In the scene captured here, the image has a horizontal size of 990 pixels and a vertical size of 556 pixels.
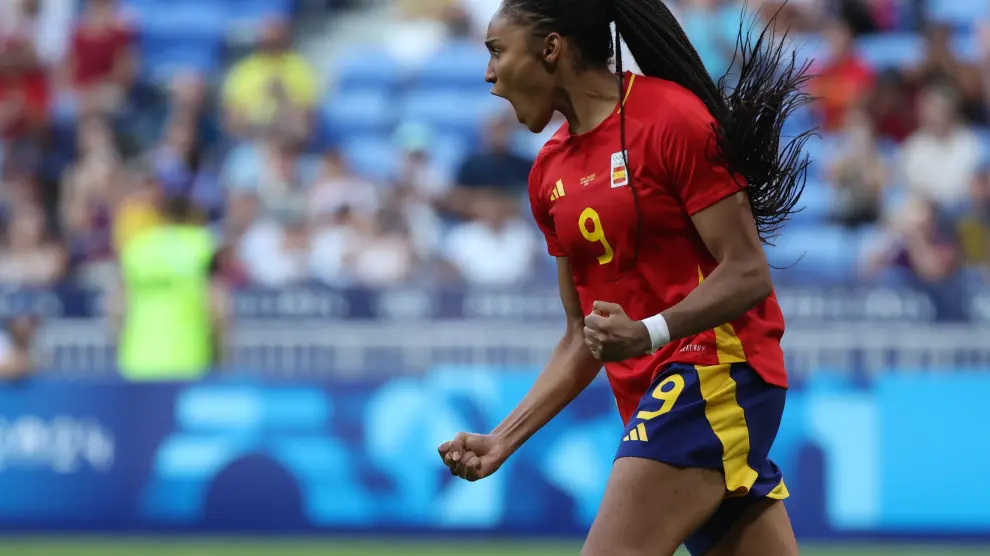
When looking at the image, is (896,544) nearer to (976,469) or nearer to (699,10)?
(976,469)

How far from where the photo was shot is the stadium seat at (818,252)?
10.8 meters

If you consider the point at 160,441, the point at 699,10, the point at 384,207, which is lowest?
the point at 160,441

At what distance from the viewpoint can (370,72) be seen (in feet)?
45.9

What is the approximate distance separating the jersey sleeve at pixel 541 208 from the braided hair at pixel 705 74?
14.4 inches

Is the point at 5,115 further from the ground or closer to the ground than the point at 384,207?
further from the ground

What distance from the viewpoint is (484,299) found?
32.6ft

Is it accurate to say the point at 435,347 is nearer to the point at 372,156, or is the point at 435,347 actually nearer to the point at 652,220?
the point at 372,156

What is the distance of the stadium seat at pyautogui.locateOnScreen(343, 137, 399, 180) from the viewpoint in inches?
501

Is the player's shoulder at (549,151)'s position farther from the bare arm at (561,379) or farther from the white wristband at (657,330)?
the white wristband at (657,330)

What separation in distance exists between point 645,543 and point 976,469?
6.01 metres

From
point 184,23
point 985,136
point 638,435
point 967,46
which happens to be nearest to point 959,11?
point 967,46

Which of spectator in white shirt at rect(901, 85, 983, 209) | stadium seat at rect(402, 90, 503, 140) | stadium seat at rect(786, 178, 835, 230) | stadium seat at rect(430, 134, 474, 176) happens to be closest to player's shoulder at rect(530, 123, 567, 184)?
stadium seat at rect(430, 134, 474, 176)

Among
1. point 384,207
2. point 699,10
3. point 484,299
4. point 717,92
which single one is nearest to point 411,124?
point 384,207

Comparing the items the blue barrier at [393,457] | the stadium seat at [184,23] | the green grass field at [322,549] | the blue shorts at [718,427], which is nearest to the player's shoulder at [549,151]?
the blue shorts at [718,427]
